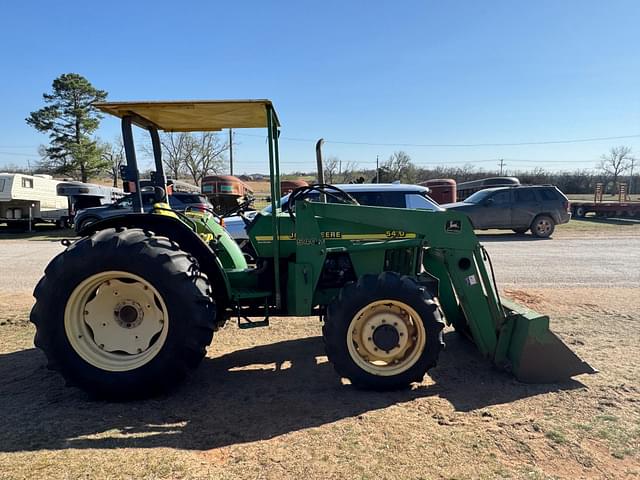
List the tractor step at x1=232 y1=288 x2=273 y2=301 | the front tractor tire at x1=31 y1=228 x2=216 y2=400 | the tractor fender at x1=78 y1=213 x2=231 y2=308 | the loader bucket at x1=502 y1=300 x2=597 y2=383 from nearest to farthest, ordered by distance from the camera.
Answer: the front tractor tire at x1=31 y1=228 x2=216 y2=400 → the loader bucket at x1=502 y1=300 x2=597 y2=383 → the tractor fender at x1=78 y1=213 x2=231 y2=308 → the tractor step at x1=232 y1=288 x2=273 y2=301

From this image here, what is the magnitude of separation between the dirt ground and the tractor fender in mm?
822

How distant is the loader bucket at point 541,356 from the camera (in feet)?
11.2

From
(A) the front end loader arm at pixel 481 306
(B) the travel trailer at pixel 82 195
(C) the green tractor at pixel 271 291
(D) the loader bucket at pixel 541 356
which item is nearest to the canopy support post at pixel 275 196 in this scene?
(C) the green tractor at pixel 271 291

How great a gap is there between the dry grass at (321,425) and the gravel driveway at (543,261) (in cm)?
377

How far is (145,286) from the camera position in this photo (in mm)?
3311

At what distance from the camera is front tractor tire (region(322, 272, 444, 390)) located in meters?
3.30

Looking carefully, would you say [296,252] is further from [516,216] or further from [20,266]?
[516,216]

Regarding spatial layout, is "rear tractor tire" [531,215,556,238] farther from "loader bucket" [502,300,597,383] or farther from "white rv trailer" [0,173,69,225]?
"white rv trailer" [0,173,69,225]

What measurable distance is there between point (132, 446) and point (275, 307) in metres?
1.52

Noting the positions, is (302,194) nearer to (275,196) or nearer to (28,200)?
(275,196)

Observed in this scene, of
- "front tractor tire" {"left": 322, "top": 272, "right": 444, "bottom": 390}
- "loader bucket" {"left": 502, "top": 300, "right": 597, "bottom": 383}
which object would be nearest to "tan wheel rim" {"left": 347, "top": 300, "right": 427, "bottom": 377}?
"front tractor tire" {"left": 322, "top": 272, "right": 444, "bottom": 390}

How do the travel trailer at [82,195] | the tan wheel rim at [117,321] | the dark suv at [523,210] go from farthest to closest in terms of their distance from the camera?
the travel trailer at [82,195], the dark suv at [523,210], the tan wheel rim at [117,321]

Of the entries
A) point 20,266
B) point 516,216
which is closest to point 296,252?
point 20,266

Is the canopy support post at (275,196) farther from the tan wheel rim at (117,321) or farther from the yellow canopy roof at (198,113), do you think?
the tan wheel rim at (117,321)
